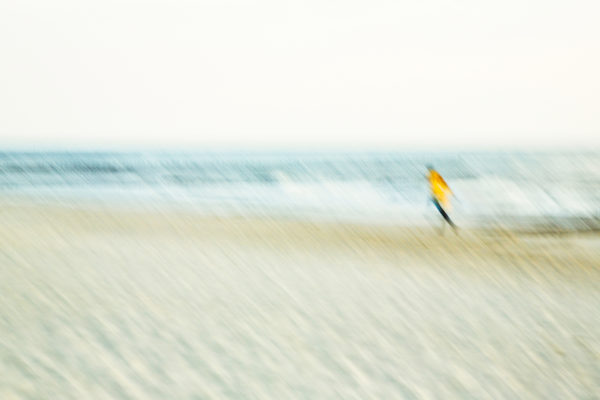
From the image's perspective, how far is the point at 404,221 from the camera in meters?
11.1

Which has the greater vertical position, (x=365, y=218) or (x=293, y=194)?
(x=293, y=194)

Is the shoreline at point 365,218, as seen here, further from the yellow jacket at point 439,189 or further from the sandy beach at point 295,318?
the sandy beach at point 295,318

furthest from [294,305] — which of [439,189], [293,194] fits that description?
[293,194]

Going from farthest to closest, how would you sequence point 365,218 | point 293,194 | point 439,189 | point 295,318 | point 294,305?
point 293,194
point 365,218
point 439,189
point 294,305
point 295,318

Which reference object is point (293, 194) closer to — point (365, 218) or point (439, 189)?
point (365, 218)

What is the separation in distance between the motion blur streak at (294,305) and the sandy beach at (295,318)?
0.06 feet

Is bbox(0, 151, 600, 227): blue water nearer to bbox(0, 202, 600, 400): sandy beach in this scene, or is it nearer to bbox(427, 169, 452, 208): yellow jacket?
bbox(427, 169, 452, 208): yellow jacket

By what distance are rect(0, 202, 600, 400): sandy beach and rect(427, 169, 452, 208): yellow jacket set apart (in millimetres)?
873

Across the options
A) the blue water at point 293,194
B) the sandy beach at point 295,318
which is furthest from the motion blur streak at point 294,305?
the blue water at point 293,194

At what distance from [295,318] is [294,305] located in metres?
0.43

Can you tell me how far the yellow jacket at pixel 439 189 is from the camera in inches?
367

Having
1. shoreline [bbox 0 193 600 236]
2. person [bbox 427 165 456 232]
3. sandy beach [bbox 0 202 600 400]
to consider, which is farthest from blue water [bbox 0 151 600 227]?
sandy beach [bbox 0 202 600 400]

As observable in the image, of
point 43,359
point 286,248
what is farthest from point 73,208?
point 43,359

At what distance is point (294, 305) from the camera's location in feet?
16.9
